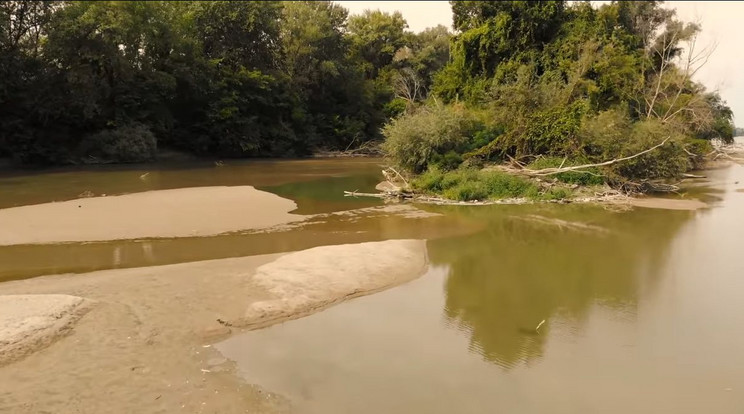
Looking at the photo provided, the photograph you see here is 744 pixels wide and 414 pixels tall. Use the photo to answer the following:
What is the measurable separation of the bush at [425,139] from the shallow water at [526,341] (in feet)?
35.5

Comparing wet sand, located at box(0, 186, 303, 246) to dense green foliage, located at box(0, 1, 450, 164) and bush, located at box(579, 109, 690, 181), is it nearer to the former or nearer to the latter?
dense green foliage, located at box(0, 1, 450, 164)

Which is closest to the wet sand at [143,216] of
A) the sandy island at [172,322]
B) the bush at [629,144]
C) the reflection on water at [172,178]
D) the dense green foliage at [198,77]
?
the reflection on water at [172,178]

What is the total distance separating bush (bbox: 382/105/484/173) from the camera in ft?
82.7

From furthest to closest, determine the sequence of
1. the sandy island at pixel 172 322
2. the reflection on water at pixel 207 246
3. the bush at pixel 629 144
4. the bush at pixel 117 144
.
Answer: the bush at pixel 117 144 < the bush at pixel 629 144 < the reflection on water at pixel 207 246 < the sandy island at pixel 172 322

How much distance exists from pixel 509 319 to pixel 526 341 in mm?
1042

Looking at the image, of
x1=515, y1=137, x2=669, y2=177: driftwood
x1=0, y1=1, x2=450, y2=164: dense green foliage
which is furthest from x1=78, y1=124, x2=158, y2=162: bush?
x1=515, y1=137, x2=669, y2=177: driftwood

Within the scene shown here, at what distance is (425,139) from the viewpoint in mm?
25078

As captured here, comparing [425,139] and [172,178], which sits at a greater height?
[425,139]

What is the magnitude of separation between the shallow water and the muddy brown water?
29 millimetres

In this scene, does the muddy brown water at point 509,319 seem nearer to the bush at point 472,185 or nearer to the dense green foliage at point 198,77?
the bush at point 472,185

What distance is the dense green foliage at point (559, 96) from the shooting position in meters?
25.4

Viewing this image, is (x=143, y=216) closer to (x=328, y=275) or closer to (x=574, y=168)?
(x=328, y=275)

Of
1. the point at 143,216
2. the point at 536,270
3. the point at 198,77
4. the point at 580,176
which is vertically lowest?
the point at 536,270

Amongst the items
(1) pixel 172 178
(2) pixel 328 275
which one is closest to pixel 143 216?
(2) pixel 328 275
